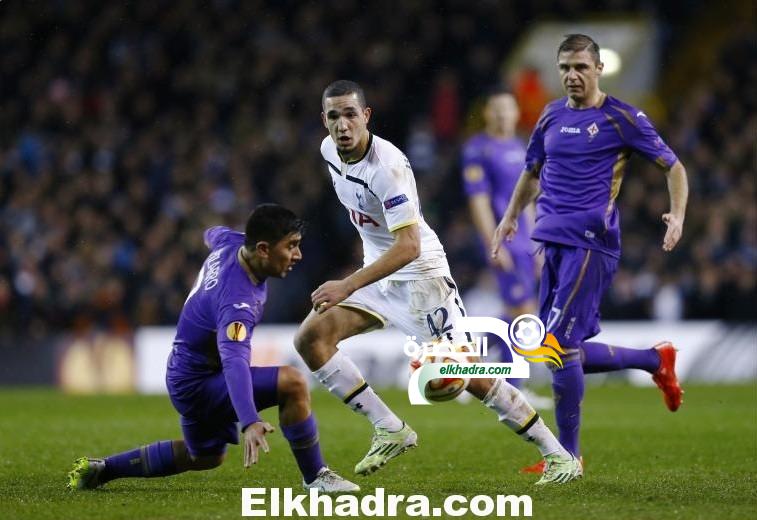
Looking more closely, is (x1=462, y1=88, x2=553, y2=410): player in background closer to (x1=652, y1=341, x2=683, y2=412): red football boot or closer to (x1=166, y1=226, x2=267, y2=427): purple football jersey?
(x1=652, y1=341, x2=683, y2=412): red football boot

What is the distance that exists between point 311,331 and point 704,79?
16338mm

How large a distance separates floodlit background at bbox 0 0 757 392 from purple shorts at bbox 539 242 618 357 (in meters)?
8.50

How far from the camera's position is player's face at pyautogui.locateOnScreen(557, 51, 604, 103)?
23.1 ft

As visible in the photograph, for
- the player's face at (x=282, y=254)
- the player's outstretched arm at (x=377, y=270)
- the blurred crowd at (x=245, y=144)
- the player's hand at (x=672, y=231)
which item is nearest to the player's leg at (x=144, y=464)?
the player's outstretched arm at (x=377, y=270)

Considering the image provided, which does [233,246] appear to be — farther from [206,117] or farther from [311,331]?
[206,117]

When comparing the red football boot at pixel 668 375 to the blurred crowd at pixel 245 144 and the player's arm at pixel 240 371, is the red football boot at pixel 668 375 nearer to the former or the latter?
the player's arm at pixel 240 371

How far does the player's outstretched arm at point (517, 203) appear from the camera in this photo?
761cm

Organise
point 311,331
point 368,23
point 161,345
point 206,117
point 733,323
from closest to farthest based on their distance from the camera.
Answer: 1. point 311,331
2. point 733,323
3. point 161,345
4. point 206,117
5. point 368,23

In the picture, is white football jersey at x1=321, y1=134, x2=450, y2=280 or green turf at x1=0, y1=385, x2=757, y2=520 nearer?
green turf at x1=0, y1=385, x2=757, y2=520

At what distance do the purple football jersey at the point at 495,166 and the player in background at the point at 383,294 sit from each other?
385 cm

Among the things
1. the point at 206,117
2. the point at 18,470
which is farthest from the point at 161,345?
the point at 18,470

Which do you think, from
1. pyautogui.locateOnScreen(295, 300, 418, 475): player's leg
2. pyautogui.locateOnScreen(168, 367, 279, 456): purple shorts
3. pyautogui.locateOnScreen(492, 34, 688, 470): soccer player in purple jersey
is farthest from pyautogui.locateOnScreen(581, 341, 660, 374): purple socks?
pyautogui.locateOnScreen(168, 367, 279, 456): purple shorts

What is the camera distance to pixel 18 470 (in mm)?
7684

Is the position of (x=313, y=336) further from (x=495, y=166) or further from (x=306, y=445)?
(x=495, y=166)
